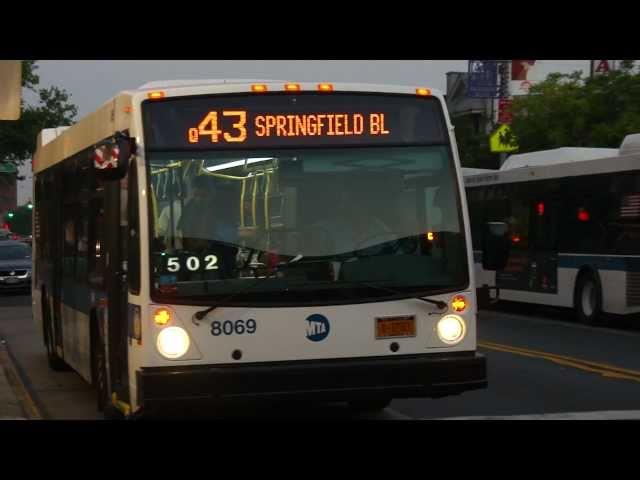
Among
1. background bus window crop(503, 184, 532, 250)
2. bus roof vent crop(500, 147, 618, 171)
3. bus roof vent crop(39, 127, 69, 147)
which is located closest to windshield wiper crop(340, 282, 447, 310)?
bus roof vent crop(39, 127, 69, 147)

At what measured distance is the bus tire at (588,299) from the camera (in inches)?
863

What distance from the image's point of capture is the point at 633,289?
20.7 m

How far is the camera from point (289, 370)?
9117 millimetres

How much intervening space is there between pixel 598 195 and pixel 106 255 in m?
13.3

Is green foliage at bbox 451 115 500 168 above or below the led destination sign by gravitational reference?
above

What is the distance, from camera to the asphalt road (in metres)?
11.6

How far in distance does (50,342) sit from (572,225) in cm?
1076

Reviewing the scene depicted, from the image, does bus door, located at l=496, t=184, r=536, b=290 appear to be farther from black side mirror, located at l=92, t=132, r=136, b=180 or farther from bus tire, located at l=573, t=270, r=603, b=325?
black side mirror, located at l=92, t=132, r=136, b=180

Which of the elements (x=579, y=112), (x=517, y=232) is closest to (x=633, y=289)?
(x=517, y=232)

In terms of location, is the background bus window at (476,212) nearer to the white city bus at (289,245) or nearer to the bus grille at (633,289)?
the bus grille at (633,289)

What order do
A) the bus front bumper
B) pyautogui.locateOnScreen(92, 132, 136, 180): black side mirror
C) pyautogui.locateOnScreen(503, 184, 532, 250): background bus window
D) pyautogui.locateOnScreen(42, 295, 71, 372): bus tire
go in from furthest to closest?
pyautogui.locateOnScreen(503, 184, 532, 250): background bus window
pyautogui.locateOnScreen(42, 295, 71, 372): bus tire
pyautogui.locateOnScreen(92, 132, 136, 180): black side mirror
the bus front bumper

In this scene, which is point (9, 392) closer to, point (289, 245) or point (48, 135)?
point (48, 135)
